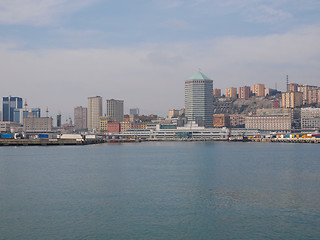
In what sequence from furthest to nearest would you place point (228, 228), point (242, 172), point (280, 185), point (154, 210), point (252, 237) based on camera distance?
point (242, 172) < point (280, 185) < point (154, 210) < point (228, 228) < point (252, 237)

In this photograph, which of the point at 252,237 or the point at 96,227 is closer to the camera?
the point at 252,237

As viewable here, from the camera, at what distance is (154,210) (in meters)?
34.9

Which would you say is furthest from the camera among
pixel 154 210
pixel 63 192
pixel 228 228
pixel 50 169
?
pixel 50 169

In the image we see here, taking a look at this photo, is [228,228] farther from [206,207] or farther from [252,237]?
[206,207]

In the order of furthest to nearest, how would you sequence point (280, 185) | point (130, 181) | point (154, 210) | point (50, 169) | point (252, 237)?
point (50, 169)
point (130, 181)
point (280, 185)
point (154, 210)
point (252, 237)

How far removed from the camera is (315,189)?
44188 mm

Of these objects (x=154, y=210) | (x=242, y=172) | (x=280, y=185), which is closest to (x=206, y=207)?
(x=154, y=210)

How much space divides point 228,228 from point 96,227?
9.56 metres

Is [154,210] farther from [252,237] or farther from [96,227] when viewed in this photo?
[252,237]

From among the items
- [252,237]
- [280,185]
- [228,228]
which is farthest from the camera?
[280,185]

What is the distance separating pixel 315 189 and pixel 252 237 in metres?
19.6

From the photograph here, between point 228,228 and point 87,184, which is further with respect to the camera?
point 87,184

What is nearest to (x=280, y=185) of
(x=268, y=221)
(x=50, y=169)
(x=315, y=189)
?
(x=315, y=189)

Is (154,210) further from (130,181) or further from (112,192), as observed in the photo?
(130,181)
